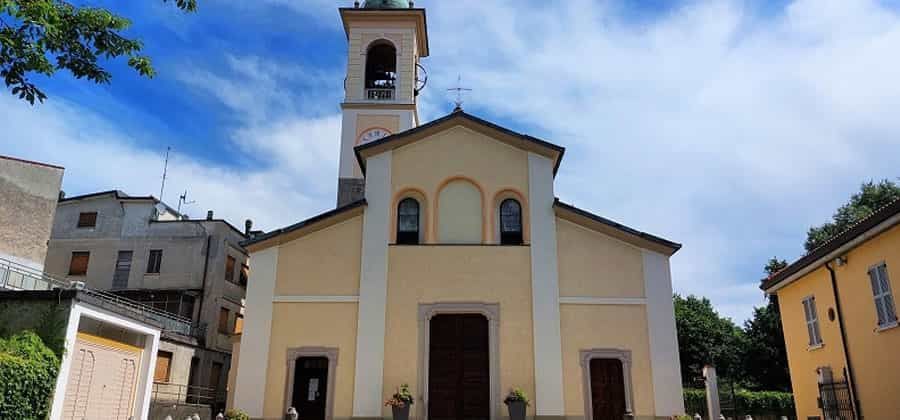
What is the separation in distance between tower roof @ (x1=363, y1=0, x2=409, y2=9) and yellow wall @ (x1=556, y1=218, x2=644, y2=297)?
1567 cm

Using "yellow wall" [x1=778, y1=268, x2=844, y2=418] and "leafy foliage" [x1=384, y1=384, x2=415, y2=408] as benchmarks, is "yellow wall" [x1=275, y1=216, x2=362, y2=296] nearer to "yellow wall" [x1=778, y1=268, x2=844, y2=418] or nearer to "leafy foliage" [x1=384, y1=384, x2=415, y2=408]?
"leafy foliage" [x1=384, y1=384, x2=415, y2=408]

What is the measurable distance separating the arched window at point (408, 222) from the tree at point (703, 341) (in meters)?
30.9

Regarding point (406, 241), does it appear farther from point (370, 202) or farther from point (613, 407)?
point (613, 407)

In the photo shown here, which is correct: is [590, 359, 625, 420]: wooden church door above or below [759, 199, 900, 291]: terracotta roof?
below

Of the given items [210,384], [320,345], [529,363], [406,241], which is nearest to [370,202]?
[406,241]

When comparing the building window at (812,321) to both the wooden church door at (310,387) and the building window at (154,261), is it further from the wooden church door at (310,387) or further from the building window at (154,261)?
the building window at (154,261)

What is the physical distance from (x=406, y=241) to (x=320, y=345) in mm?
3516

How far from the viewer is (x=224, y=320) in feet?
96.0

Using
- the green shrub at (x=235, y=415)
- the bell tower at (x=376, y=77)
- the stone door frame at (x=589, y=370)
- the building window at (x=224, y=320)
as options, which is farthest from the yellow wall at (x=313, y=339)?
the building window at (x=224, y=320)

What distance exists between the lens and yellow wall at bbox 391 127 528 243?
1745 centimetres

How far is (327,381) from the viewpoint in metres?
15.6

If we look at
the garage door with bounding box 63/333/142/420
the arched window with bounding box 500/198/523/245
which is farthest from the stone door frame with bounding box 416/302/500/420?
the garage door with bounding box 63/333/142/420

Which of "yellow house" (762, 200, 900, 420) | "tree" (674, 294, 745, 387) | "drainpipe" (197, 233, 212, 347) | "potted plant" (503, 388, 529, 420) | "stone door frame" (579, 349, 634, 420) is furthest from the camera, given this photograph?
"tree" (674, 294, 745, 387)

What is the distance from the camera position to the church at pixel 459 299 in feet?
50.9
